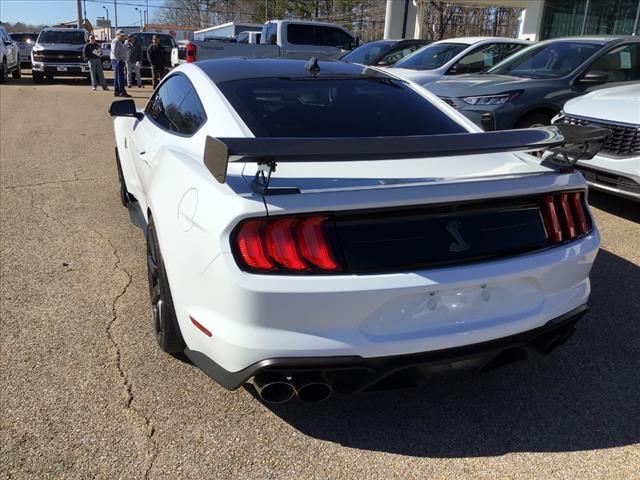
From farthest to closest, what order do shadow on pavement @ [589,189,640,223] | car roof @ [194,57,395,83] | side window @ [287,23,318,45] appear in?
1. side window @ [287,23,318,45]
2. shadow on pavement @ [589,189,640,223]
3. car roof @ [194,57,395,83]

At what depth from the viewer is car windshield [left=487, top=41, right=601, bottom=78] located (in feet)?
23.5

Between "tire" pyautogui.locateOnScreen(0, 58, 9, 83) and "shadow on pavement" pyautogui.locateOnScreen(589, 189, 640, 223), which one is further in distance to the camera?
"tire" pyautogui.locateOnScreen(0, 58, 9, 83)

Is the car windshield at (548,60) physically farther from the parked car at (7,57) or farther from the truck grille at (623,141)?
the parked car at (7,57)

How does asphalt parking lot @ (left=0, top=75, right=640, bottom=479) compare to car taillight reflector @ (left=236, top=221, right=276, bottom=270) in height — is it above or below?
below

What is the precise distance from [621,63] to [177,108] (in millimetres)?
6128

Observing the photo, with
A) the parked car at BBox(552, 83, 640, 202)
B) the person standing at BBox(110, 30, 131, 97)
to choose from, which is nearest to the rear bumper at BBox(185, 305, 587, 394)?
the parked car at BBox(552, 83, 640, 202)

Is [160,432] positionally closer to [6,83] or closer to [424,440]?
[424,440]

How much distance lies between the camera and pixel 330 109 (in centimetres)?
314

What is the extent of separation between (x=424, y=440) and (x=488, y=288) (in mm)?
734

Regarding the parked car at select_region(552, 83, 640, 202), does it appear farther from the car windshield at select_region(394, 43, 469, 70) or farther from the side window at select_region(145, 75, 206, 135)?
the car windshield at select_region(394, 43, 469, 70)

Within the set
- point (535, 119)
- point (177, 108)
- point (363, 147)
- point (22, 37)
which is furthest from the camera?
point (22, 37)

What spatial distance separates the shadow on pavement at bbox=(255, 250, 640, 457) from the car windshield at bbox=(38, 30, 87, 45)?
67.3ft

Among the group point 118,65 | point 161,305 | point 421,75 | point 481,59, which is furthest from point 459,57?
point 118,65

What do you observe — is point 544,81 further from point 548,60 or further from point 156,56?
point 156,56
